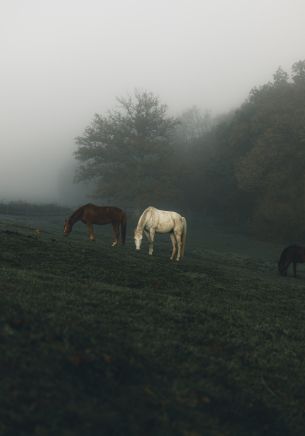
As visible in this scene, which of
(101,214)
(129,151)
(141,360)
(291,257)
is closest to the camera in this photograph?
(141,360)

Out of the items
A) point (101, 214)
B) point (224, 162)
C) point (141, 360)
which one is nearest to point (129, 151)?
point (224, 162)

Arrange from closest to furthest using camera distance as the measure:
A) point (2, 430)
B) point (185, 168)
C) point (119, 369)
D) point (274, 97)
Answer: point (2, 430) → point (119, 369) → point (274, 97) → point (185, 168)

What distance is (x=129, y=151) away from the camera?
58.9 meters

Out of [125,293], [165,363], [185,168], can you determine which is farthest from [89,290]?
[185,168]

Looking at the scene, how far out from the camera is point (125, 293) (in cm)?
1227

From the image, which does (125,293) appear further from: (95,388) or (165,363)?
(95,388)

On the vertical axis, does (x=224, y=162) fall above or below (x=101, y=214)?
above

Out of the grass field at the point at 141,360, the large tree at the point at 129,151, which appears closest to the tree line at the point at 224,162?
the large tree at the point at 129,151

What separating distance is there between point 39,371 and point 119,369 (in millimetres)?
1312

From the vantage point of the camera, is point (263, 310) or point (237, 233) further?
point (237, 233)

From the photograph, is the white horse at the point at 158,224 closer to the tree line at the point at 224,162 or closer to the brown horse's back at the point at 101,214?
the brown horse's back at the point at 101,214

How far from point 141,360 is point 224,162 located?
2227 inches

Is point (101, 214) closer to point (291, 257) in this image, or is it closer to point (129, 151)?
point (291, 257)

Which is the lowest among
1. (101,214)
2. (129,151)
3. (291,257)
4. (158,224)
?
(291,257)
